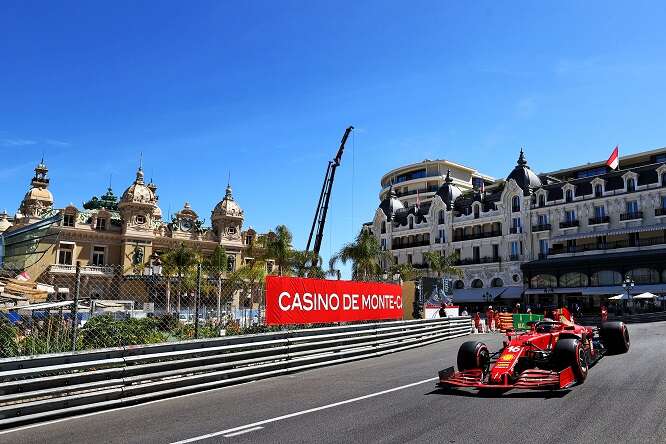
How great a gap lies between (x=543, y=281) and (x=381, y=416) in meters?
51.2

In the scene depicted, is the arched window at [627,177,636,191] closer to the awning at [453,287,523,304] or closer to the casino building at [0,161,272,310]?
the awning at [453,287,523,304]

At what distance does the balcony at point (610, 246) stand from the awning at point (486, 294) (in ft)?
18.0

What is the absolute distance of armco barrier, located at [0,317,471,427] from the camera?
26.1 feet

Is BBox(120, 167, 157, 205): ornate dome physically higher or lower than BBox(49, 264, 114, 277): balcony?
higher

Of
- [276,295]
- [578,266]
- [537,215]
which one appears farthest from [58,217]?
[537,215]

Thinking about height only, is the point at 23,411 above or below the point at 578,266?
below

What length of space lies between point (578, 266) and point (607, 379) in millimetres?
44645

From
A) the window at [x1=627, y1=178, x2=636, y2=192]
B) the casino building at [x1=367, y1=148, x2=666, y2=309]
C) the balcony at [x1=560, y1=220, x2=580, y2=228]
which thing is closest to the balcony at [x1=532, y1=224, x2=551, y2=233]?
the casino building at [x1=367, y1=148, x2=666, y2=309]

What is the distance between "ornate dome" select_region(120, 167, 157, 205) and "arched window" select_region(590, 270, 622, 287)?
159ft

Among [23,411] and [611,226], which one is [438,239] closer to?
[611,226]

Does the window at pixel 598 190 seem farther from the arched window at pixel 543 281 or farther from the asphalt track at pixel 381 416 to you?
the asphalt track at pixel 381 416

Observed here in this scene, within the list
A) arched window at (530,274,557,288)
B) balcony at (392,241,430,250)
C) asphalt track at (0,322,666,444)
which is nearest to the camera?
asphalt track at (0,322,666,444)

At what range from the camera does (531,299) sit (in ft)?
180

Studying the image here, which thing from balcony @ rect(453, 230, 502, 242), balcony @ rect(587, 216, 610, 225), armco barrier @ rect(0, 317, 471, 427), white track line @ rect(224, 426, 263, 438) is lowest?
white track line @ rect(224, 426, 263, 438)
